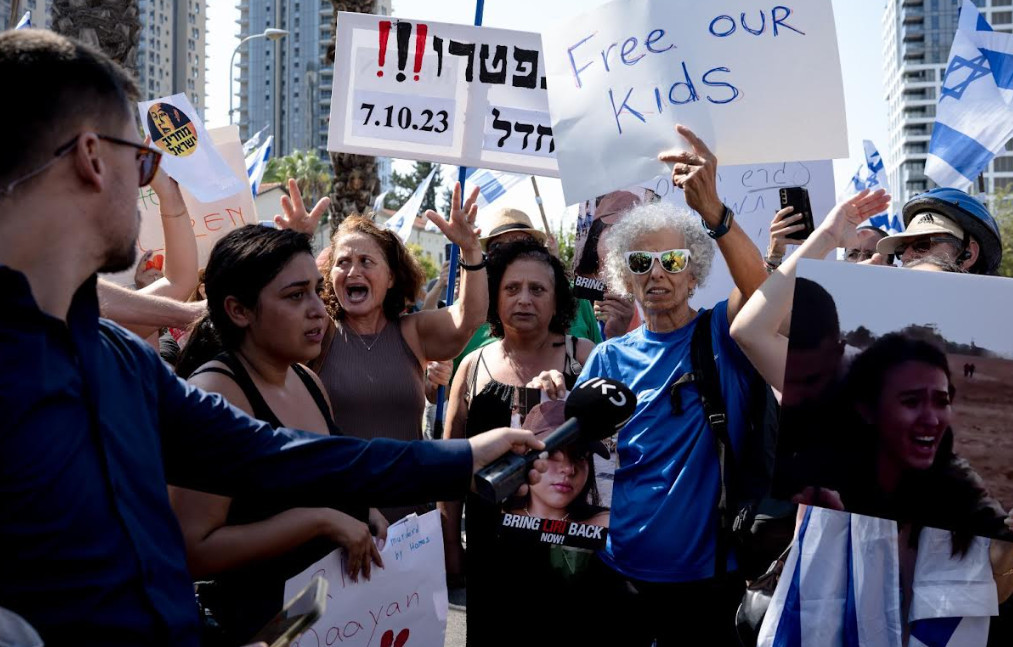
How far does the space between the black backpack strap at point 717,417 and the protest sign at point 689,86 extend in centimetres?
74

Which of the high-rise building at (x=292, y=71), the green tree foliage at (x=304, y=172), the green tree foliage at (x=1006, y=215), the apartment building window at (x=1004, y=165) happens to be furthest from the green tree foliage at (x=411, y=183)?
the apartment building window at (x=1004, y=165)

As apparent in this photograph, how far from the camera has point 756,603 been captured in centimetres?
309

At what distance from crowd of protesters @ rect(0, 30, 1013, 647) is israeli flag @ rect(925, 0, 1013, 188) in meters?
2.46

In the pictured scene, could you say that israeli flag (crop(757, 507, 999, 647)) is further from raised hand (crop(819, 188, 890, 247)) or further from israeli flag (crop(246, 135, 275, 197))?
israeli flag (crop(246, 135, 275, 197))

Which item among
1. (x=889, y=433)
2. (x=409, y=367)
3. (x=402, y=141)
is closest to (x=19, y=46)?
(x=889, y=433)

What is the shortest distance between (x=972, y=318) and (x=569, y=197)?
→ 1663 mm

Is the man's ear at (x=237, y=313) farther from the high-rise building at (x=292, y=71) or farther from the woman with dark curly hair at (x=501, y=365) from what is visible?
the high-rise building at (x=292, y=71)

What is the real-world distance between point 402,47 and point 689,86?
200cm

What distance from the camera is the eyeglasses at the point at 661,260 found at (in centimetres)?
368

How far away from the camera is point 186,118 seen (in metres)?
5.80

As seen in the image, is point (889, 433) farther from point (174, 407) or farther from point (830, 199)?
point (830, 199)

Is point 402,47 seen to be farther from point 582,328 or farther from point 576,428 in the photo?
point 576,428

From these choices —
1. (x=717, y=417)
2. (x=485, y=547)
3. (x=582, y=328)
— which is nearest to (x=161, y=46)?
(x=582, y=328)

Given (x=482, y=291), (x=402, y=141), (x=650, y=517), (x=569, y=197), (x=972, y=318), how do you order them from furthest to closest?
1. (x=402, y=141)
2. (x=482, y=291)
3. (x=569, y=197)
4. (x=650, y=517)
5. (x=972, y=318)
